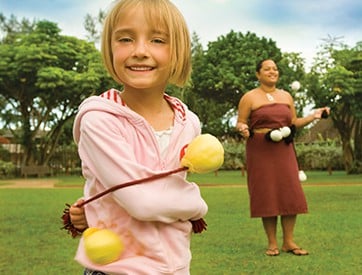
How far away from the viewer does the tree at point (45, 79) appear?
29656 millimetres

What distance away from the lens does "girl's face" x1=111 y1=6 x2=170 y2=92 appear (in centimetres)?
184

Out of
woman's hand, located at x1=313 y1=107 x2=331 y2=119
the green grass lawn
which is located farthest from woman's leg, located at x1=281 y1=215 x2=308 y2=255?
woman's hand, located at x1=313 y1=107 x2=331 y2=119

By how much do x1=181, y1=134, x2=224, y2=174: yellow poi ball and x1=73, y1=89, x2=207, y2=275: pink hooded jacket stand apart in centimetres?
5

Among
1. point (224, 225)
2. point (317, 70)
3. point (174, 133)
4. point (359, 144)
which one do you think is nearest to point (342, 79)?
point (317, 70)

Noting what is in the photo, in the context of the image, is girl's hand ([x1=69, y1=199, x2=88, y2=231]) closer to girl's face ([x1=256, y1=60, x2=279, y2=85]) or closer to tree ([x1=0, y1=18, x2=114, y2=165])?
girl's face ([x1=256, y1=60, x2=279, y2=85])

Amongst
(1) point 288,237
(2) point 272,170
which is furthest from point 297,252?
(2) point 272,170

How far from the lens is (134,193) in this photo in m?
1.72

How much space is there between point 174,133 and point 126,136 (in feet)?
0.53

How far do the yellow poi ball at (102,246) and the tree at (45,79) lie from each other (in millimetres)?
27811

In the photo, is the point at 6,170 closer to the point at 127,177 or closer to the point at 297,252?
the point at 297,252

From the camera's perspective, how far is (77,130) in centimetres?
197

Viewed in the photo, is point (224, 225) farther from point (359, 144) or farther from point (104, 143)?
point (359, 144)

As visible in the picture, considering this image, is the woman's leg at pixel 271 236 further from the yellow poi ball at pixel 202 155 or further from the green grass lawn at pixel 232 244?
the yellow poi ball at pixel 202 155

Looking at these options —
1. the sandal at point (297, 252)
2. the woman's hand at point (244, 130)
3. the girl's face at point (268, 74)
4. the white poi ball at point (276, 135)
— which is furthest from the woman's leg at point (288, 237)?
the girl's face at point (268, 74)
